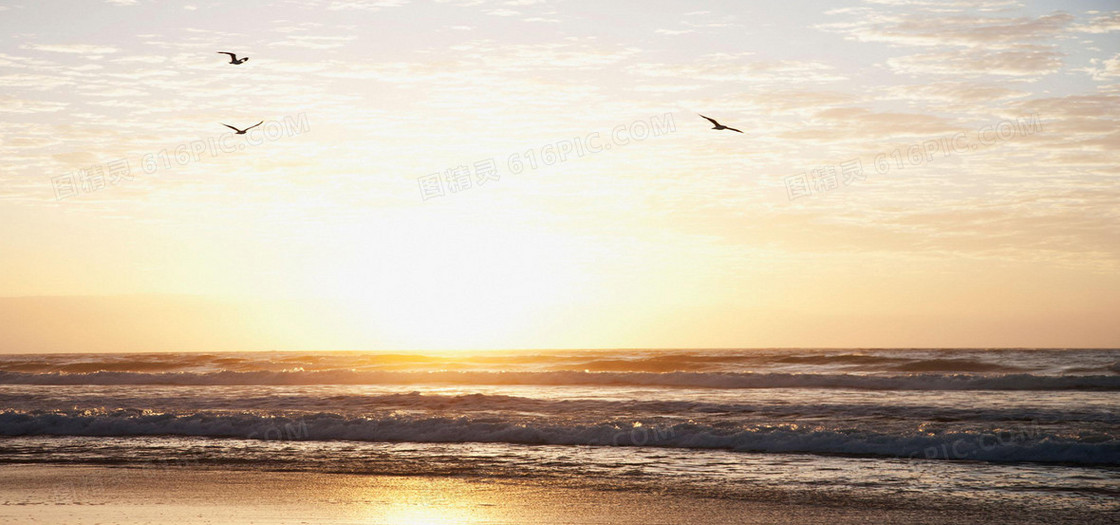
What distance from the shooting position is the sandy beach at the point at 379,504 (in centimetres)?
1076

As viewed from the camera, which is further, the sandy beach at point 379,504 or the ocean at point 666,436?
the ocean at point 666,436

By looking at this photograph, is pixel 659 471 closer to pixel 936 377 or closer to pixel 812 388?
pixel 812 388

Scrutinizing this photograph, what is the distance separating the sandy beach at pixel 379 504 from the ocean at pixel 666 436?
62 cm

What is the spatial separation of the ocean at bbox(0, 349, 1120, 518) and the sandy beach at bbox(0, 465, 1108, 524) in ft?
2.04

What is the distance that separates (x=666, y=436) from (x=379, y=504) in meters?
7.93

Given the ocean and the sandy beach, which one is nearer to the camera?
the sandy beach

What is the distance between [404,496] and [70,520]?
4390 mm

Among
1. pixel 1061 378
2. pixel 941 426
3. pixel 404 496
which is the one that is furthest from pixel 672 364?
pixel 404 496

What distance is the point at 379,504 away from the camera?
11820mm

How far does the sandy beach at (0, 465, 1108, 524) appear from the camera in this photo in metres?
10.8

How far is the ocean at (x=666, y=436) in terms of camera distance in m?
13.3

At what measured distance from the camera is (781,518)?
10727 mm

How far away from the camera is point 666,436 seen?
18016 mm

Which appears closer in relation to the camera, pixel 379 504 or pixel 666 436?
pixel 379 504
